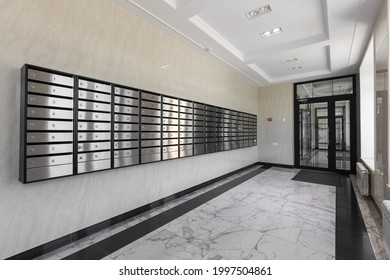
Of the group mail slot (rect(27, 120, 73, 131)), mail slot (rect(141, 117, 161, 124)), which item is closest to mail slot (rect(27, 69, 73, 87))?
mail slot (rect(27, 120, 73, 131))

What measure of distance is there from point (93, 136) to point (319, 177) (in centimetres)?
551

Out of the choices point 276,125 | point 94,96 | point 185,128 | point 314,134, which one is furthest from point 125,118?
point 314,134

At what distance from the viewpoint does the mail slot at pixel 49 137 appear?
5.66 ft

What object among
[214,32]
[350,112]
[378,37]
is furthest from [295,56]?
[350,112]

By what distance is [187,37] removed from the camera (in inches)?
134

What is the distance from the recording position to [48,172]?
1817 mm

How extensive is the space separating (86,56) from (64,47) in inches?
8.9

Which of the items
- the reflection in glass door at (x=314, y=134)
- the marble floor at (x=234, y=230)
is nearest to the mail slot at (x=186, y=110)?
the marble floor at (x=234, y=230)

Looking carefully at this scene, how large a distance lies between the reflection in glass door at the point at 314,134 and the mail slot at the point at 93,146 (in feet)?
20.3

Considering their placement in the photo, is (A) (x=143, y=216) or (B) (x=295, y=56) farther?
(B) (x=295, y=56)

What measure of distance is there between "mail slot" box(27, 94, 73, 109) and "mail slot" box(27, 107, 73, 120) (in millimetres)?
50

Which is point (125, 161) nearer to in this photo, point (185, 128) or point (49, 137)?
point (49, 137)

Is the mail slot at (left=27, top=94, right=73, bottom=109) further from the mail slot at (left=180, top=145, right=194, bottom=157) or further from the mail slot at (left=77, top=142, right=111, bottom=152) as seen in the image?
the mail slot at (left=180, top=145, right=194, bottom=157)
